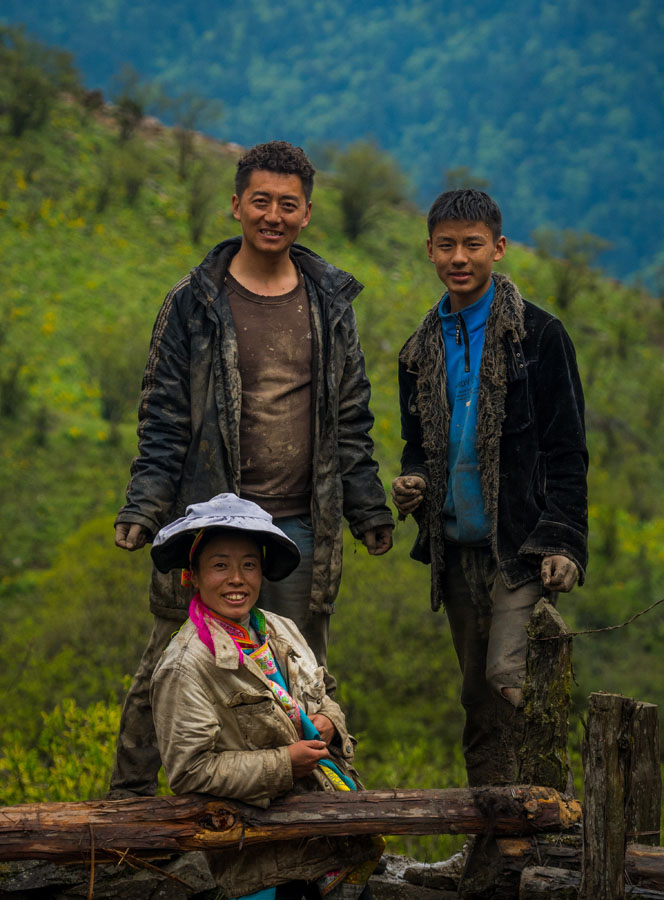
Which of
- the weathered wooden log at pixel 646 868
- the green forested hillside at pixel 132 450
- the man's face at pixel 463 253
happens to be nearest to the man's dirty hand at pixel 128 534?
the man's face at pixel 463 253

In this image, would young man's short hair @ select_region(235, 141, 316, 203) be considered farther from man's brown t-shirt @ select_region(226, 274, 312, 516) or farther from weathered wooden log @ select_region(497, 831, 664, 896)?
weathered wooden log @ select_region(497, 831, 664, 896)

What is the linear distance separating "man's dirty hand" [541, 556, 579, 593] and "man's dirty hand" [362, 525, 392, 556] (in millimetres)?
729

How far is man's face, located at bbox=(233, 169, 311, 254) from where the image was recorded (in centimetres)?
397

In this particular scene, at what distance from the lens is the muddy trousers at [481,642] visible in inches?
148

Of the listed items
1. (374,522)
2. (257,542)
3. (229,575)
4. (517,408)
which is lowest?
(229,575)

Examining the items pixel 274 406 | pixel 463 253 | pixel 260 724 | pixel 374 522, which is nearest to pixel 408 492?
pixel 374 522

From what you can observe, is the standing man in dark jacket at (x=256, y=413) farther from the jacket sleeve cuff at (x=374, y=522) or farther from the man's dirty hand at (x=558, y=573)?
the man's dirty hand at (x=558, y=573)

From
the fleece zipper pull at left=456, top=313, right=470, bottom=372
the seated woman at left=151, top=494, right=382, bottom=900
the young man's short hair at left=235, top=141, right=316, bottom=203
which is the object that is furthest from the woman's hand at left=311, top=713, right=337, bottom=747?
the young man's short hair at left=235, top=141, right=316, bottom=203

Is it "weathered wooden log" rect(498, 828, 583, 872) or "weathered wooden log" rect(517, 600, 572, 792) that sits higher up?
"weathered wooden log" rect(517, 600, 572, 792)

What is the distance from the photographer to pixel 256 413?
13.1 feet

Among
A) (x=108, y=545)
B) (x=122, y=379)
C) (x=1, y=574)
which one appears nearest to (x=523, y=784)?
(x=108, y=545)

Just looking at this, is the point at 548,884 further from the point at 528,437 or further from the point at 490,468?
the point at 528,437

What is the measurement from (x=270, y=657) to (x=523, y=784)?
93cm

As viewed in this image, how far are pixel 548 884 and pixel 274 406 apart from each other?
194cm
